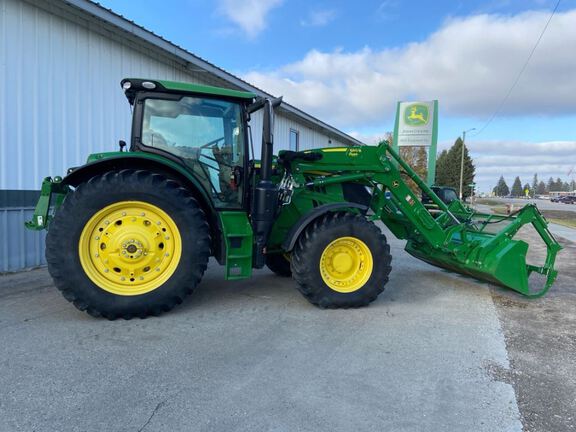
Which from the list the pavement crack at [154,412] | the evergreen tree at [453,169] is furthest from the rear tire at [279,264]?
the evergreen tree at [453,169]

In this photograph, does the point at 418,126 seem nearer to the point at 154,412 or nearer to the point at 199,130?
the point at 199,130

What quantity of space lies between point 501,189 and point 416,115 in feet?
467

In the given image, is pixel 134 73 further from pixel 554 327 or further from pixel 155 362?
pixel 554 327

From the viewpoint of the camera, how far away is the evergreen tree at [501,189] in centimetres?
14850

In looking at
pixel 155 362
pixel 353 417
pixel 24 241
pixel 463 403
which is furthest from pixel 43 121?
pixel 463 403

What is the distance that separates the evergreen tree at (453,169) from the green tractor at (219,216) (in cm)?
6754

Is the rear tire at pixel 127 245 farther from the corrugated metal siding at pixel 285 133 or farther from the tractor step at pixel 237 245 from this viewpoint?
the corrugated metal siding at pixel 285 133

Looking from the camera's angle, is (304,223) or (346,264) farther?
(346,264)

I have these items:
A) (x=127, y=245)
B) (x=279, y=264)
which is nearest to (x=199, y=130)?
(x=127, y=245)

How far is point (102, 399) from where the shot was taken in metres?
2.76

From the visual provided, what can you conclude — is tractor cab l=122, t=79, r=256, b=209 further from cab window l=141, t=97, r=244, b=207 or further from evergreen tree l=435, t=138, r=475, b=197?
evergreen tree l=435, t=138, r=475, b=197

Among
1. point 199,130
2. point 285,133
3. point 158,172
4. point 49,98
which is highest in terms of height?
point 285,133

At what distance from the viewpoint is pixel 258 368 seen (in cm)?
329

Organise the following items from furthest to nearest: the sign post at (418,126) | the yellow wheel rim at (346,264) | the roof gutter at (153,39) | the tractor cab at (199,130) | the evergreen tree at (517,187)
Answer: the evergreen tree at (517,187) < the sign post at (418,126) < the roof gutter at (153,39) < the yellow wheel rim at (346,264) < the tractor cab at (199,130)
